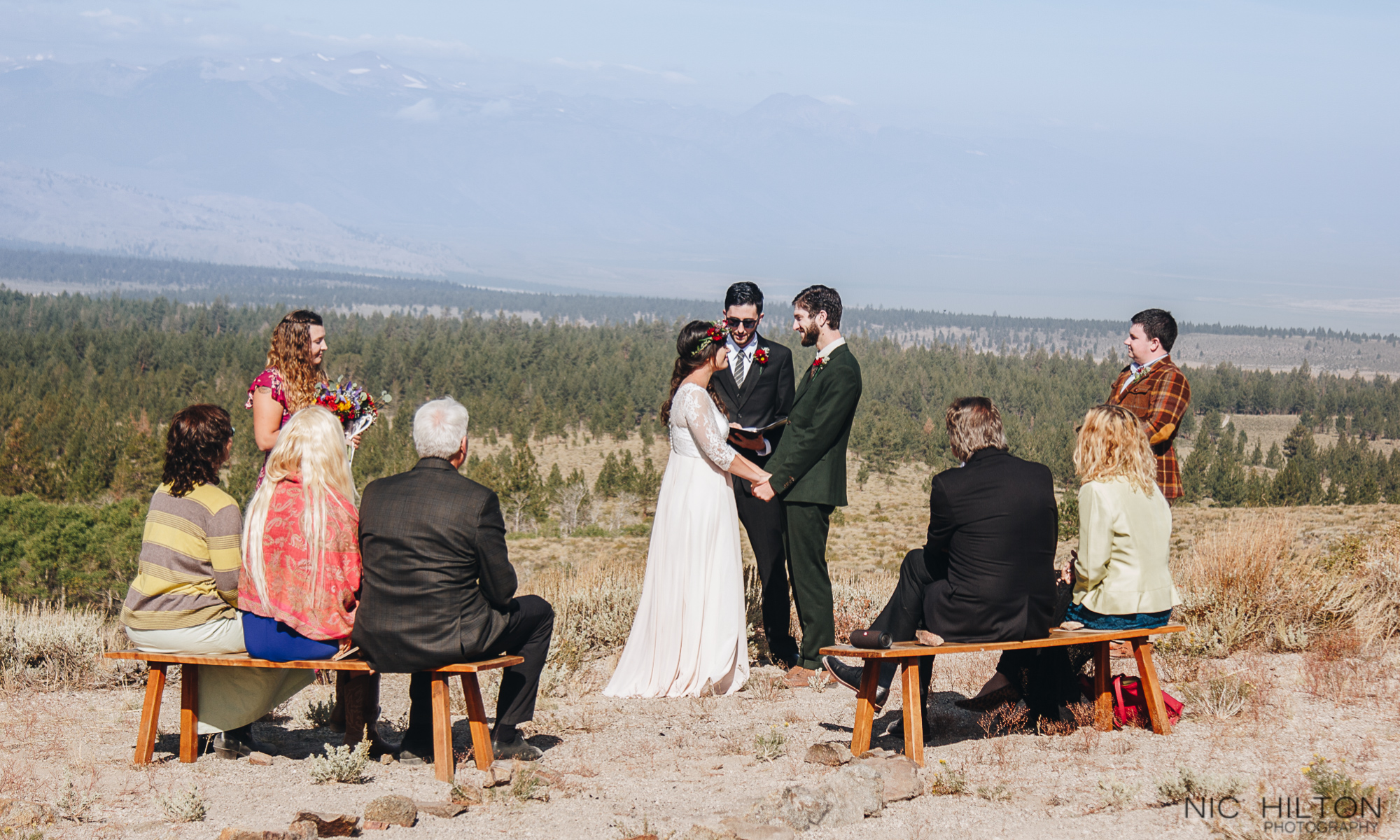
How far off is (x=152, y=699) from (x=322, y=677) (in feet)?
8.35

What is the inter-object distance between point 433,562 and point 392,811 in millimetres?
1023

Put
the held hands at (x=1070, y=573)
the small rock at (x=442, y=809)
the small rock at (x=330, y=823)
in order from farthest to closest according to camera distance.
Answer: the held hands at (x=1070, y=573)
the small rock at (x=442, y=809)
the small rock at (x=330, y=823)

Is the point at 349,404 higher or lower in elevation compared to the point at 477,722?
higher

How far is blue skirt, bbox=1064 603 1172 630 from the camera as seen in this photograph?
529 centimetres

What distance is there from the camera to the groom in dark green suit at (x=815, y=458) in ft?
21.1

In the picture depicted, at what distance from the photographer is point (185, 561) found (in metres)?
4.95

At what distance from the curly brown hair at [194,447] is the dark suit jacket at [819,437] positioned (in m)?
3.07

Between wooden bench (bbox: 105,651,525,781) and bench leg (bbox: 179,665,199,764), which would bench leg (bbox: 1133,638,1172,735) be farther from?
bench leg (bbox: 179,665,199,764)

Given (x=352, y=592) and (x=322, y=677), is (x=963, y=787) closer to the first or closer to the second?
(x=352, y=592)

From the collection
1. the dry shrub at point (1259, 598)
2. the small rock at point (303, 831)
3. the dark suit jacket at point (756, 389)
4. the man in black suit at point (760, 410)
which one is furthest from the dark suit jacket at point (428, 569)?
the dry shrub at point (1259, 598)

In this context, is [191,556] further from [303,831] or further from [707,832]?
[707,832]

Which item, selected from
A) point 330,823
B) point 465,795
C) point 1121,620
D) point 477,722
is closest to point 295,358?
point 477,722

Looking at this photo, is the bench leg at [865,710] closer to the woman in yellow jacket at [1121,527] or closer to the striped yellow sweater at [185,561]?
the woman in yellow jacket at [1121,527]

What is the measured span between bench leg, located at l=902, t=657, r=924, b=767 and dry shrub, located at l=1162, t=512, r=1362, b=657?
10.2 feet
